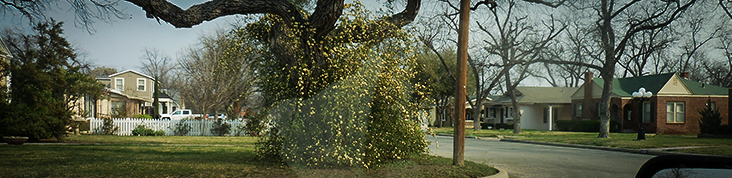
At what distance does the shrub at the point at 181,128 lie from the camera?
1019 inches

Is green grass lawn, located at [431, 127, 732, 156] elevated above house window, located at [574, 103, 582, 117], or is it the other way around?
house window, located at [574, 103, 582, 117]

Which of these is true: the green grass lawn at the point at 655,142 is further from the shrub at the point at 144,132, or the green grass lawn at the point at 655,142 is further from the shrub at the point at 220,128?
the shrub at the point at 144,132

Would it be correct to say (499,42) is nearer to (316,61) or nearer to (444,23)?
(444,23)

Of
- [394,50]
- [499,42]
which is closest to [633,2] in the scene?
[499,42]

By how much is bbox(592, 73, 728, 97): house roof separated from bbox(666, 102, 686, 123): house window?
55.7 inches

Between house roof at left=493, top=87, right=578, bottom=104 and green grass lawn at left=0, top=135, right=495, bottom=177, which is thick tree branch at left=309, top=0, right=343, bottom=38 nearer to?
green grass lawn at left=0, top=135, right=495, bottom=177

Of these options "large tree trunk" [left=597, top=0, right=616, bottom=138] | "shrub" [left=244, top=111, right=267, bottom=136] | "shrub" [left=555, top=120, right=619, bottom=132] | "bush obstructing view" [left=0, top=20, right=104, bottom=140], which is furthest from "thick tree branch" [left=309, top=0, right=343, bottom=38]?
"shrub" [left=555, top=120, right=619, bottom=132]

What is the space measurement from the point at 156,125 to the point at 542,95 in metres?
36.3

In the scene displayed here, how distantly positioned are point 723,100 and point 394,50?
3569 centimetres

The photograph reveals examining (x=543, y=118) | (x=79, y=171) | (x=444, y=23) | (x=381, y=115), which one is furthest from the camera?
(x=543, y=118)

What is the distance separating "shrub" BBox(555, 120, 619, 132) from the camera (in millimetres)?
37438

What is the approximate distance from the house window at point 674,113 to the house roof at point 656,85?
142cm

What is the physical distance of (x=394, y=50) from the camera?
962 cm

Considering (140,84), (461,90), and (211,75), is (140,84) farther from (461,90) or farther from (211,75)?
(461,90)
